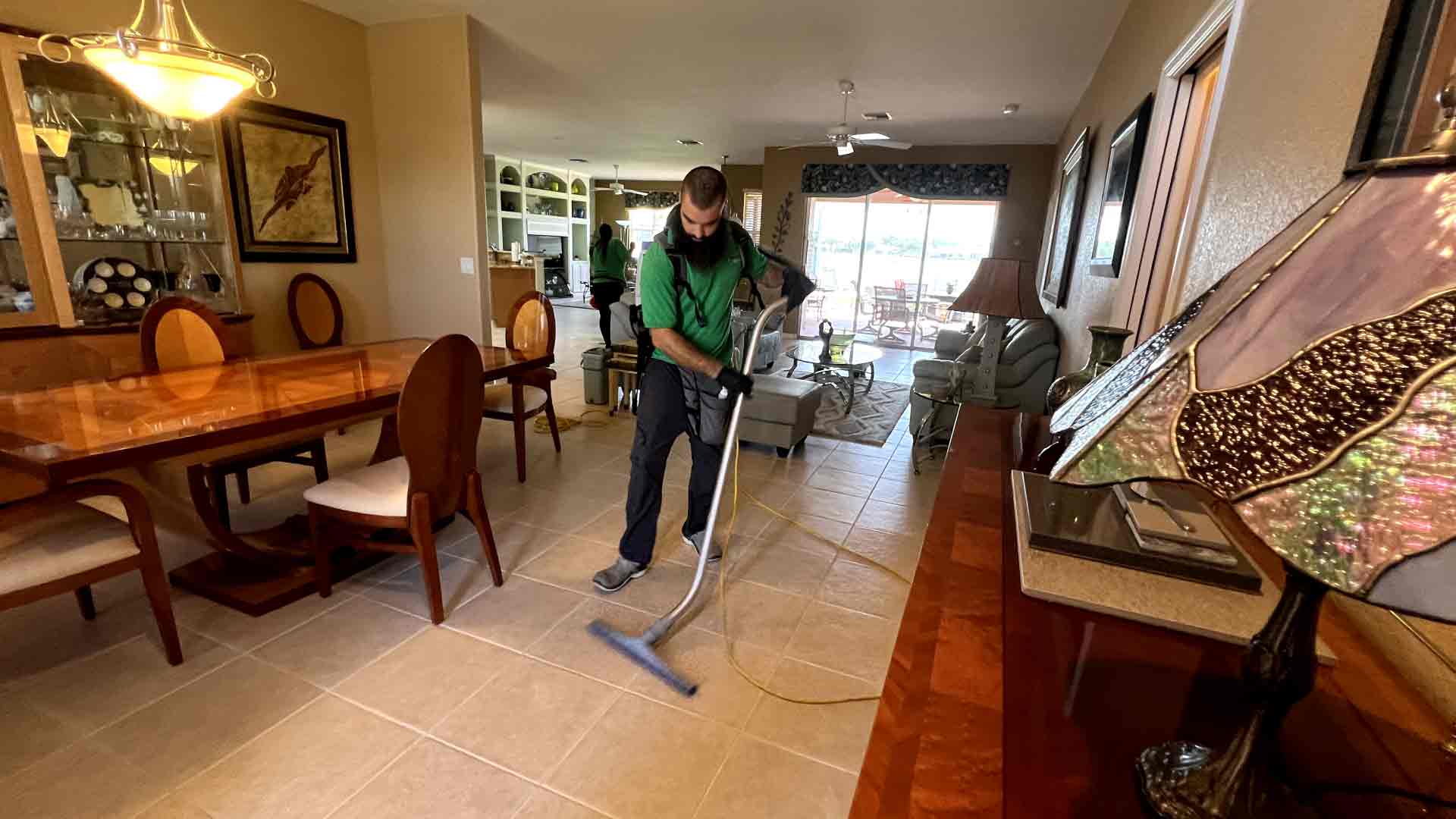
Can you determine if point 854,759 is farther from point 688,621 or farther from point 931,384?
point 931,384

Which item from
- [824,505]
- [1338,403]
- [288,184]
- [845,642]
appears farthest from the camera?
[288,184]

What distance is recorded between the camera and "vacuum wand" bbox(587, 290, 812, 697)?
70.6 inches

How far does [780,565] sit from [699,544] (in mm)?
361

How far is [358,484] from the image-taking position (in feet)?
6.79

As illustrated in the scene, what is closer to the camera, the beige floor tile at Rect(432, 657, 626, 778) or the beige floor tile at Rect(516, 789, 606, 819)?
the beige floor tile at Rect(516, 789, 606, 819)

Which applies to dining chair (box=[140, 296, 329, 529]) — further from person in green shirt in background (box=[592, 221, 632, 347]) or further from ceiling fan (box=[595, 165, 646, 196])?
ceiling fan (box=[595, 165, 646, 196])

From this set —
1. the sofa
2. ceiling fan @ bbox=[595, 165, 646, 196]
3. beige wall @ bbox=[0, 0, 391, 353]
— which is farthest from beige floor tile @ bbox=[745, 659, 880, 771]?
ceiling fan @ bbox=[595, 165, 646, 196]

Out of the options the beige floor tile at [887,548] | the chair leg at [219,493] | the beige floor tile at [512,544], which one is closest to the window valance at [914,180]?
the beige floor tile at [887,548]

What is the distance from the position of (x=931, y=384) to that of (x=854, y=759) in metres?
2.99

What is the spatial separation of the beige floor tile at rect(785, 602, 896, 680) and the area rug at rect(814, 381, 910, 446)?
2208 millimetres

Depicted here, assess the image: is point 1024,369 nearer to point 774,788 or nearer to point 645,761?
point 774,788

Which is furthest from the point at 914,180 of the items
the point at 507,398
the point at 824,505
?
the point at 507,398

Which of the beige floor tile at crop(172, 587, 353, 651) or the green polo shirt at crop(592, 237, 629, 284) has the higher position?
the green polo shirt at crop(592, 237, 629, 284)

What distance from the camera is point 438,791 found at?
145cm
